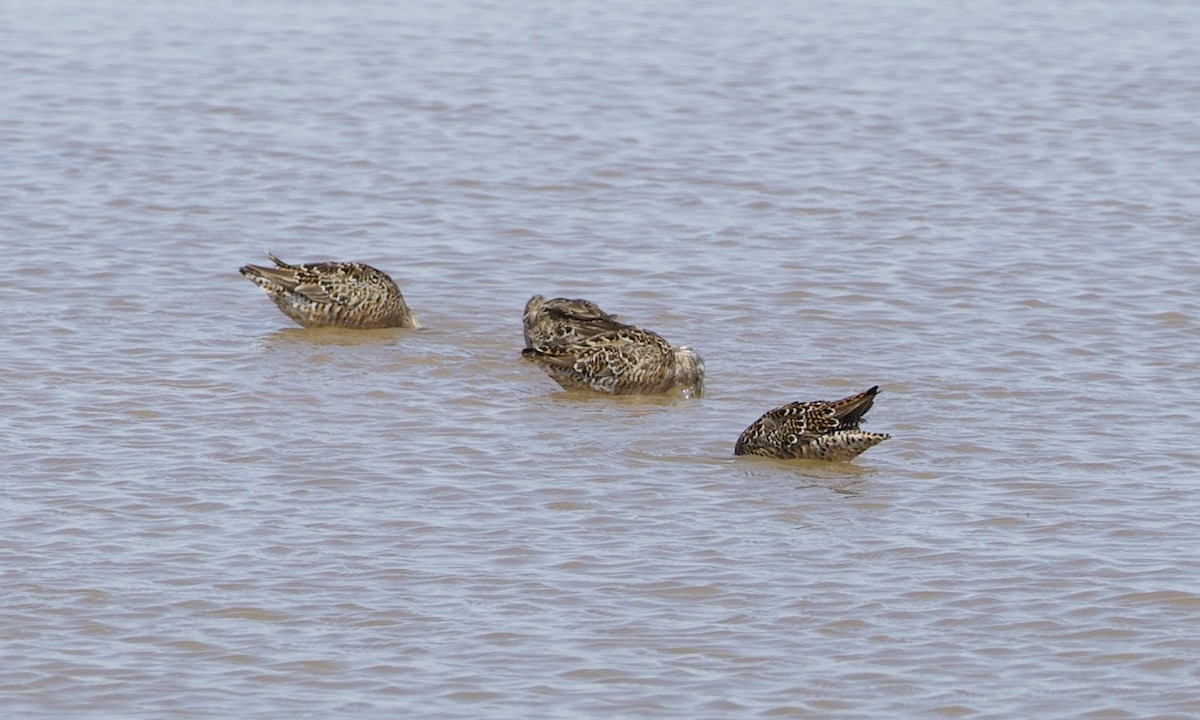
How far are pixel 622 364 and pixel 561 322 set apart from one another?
1.85 ft

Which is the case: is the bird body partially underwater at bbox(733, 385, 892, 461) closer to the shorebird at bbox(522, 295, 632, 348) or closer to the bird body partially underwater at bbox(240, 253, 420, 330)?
the shorebird at bbox(522, 295, 632, 348)

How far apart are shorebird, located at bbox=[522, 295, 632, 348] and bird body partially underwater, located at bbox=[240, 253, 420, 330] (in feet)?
2.93

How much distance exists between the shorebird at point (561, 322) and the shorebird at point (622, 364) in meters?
0.15

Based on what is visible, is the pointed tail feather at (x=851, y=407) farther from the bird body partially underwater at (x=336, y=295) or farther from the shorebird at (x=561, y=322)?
the bird body partially underwater at (x=336, y=295)

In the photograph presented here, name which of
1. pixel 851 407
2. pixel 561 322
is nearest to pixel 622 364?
pixel 561 322

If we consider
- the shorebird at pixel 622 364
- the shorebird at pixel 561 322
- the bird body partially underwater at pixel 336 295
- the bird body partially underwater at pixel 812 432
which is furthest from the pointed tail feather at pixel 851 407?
the bird body partially underwater at pixel 336 295

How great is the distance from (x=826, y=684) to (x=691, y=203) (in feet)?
32.1

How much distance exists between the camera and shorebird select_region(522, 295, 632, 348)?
41.3 feet

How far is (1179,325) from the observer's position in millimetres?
13578

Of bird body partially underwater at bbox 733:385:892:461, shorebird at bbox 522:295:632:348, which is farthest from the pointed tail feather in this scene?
shorebird at bbox 522:295:632:348

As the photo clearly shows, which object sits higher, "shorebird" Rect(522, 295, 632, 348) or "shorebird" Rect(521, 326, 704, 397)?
"shorebird" Rect(522, 295, 632, 348)

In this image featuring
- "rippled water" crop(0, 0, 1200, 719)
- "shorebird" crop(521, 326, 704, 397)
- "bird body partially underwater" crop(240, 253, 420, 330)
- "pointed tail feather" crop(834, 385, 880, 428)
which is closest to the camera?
"rippled water" crop(0, 0, 1200, 719)

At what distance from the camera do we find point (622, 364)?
12.3m

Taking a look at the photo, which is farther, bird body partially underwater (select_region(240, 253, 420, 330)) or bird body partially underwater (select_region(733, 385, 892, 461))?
bird body partially underwater (select_region(240, 253, 420, 330))
